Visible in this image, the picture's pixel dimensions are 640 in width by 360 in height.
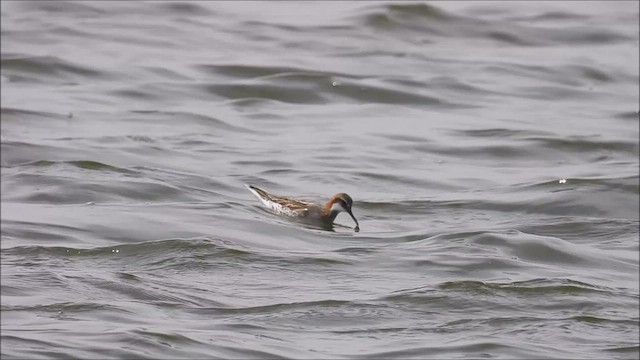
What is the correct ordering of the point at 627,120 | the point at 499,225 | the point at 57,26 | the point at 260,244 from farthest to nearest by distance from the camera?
the point at 57,26
the point at 627,120
the point at 499,225
the point at 260,244

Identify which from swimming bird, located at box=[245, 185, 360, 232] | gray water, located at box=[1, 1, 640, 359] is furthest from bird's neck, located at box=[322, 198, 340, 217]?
gray water, located at box=[1, 1, 640, 359]

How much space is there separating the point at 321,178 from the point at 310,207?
1539 millimetres

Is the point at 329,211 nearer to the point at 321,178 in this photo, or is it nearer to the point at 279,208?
the point at 279,208

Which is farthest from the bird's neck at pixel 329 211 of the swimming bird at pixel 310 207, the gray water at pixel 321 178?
the gray water at pixel 321 178

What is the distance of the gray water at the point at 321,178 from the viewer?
367 inches

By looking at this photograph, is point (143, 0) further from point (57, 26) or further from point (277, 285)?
point (277, 285)

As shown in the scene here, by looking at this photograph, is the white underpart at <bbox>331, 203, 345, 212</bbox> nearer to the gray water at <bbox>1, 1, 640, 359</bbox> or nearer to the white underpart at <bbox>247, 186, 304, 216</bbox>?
the gray water at <bbox>1, 1, 640, 359</bbox>

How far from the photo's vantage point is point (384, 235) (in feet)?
39.7

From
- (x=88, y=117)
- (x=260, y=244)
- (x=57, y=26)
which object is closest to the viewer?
(x=260, y=244)

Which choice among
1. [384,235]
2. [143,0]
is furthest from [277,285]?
[143,0]

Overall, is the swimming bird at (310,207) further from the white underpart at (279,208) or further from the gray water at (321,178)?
the gray water at (321,178)

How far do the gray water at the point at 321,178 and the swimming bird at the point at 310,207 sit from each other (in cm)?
10

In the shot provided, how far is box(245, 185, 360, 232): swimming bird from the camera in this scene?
12.4m

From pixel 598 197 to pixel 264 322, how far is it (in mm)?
4936
